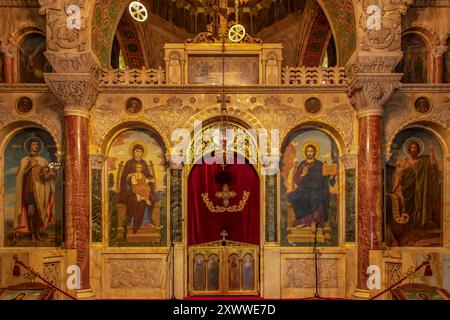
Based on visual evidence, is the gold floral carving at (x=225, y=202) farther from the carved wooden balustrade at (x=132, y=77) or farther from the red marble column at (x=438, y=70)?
the red marble column at (x=438, y=70)

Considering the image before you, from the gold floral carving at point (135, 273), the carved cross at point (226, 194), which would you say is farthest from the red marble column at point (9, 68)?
the carved cross at point (226, 194)

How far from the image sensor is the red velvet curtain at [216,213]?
28.0ft

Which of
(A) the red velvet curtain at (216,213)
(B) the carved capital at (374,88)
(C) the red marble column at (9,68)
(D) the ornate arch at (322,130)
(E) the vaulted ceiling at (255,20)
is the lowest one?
(A) the red velvet curtain at (216,213)

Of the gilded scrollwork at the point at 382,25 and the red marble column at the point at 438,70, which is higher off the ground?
the gilded scrollwork at the point at 382,25

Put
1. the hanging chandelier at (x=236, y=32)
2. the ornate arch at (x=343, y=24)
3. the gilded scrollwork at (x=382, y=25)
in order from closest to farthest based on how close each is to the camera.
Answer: the gilded scrollwork at (x=382, y=25), the ornate arch at (x=343, y=24), the hanging chandelier at (x=236, y=32)

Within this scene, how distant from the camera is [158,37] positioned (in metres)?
12.8

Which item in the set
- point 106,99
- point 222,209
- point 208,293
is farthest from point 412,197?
point 106,99

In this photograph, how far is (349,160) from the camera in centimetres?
845

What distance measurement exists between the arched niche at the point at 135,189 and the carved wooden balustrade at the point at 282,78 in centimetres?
98

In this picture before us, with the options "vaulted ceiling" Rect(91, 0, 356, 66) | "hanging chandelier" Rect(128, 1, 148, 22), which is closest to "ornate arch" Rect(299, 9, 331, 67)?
"vaulted ceiling" Rect(91, 0, 356, 66)

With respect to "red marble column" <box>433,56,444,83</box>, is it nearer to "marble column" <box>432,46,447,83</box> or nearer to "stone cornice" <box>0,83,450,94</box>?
"marble column" <box>432,46,447,83</box>

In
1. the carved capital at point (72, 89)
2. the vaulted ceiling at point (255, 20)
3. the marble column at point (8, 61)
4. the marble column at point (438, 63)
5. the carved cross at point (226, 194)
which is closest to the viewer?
the carved capital at point (72, 89)

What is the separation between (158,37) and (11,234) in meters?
7.27
